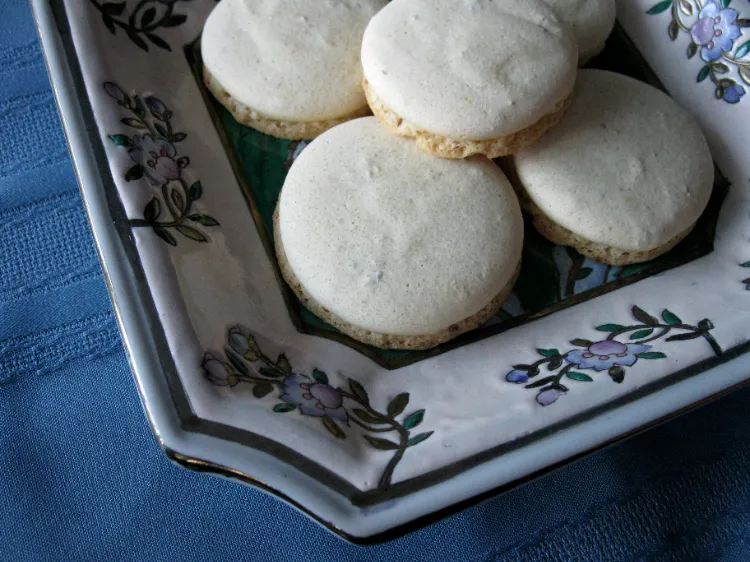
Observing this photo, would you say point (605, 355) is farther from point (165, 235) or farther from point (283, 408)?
point (165, 235)

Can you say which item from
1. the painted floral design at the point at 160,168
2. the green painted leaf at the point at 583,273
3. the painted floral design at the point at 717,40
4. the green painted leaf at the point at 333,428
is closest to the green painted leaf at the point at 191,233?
the painted floral design at the point at 160,168

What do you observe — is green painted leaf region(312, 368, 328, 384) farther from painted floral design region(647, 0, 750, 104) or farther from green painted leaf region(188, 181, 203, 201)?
painted floral design region(647, 0, 750, 104)

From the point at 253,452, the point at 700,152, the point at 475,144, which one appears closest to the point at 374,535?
the point at 253,452

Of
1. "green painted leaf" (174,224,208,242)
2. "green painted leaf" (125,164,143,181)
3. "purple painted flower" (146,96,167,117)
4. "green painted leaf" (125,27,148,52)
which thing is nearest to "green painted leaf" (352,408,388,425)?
"green painted leaf" (174,224,208,242)

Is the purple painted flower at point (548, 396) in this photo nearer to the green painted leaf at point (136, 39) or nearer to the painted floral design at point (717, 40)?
the painted floral design at point (717, 40)

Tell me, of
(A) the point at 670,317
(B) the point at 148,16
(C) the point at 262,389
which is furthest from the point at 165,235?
(A) the point at 670,317

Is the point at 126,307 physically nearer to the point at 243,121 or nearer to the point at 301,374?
the point at 301,374
